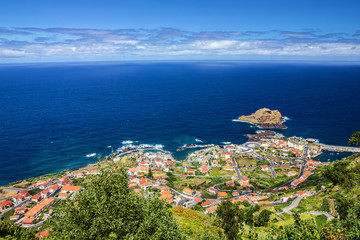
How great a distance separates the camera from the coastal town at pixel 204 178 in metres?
44.1

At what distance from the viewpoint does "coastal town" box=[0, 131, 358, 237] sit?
4406cm

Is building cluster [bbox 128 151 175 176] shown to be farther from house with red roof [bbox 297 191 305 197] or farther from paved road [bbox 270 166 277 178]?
house with red roof [bbox 297 191 305 197]

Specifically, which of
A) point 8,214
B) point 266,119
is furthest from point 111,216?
point 266,119

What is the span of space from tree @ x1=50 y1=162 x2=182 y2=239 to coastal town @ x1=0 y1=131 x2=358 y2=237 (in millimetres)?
20526

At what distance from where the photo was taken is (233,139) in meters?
81.8

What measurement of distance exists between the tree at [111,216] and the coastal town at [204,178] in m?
20.5

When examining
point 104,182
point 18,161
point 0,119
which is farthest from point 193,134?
point 0,119

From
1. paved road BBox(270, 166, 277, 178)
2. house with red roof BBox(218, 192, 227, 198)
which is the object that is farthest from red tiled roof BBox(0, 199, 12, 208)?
paved road BBox(270, 166, 277, 178)

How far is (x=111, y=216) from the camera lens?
12.3 metres

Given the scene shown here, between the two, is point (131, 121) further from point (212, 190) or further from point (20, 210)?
point (20, 210)

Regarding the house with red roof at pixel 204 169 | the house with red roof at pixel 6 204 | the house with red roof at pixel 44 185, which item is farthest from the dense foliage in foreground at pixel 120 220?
the house with red roof at pixel 204 169

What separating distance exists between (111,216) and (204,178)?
160ft

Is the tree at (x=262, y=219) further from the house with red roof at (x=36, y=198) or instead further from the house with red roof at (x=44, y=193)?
the house with red roof at (x=44, y=193)

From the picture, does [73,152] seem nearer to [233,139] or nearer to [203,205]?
[203,205]
